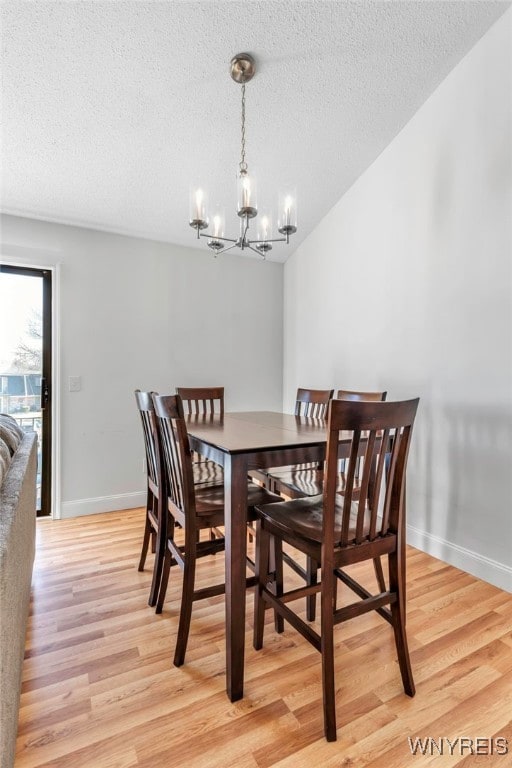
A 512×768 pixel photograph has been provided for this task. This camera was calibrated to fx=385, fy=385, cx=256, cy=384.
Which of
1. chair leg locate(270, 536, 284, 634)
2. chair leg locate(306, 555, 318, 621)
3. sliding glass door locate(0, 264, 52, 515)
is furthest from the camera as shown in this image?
sliding glass door locate(0, 264, 52, 515)

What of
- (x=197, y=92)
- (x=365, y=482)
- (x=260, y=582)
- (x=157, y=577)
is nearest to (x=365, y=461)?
(x=365, y=482)

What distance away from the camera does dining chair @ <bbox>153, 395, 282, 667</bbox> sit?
149cm

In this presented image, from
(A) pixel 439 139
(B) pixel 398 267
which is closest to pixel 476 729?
(B) pixel 398 267

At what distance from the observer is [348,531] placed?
50.8 inches

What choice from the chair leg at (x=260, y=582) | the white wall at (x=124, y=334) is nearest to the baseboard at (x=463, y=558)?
the chair leg at (x=260, y=582)

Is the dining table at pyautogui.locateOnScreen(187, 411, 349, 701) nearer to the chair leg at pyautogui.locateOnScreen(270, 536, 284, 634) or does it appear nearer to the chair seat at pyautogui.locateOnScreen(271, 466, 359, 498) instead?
the chair leg at pyautogui.locateOnScreen(270, 536, 284, 634)

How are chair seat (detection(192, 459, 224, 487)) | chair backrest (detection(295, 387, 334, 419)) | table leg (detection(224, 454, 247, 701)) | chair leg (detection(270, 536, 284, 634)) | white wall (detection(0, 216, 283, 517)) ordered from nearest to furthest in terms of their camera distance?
table leg (detection(224, 454, 247, 701)), chair leg (detection(270, 536, 284, 634)), chair seat (detection(192, 459, 224, 487)), chair backrest (detection(295, 387, 334, 419)), white wall (detection(0, 216, 283, 517))

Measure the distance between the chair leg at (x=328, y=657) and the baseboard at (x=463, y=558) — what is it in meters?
1.35

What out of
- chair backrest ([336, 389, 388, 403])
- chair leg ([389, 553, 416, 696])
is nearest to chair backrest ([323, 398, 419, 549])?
chair leg ([389, 553, 416, 696])

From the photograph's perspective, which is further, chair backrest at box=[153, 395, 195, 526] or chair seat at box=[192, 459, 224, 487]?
chair seat at box=[192, 459, 224, 487]

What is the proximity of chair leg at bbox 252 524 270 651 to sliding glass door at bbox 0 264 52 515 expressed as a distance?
2.14 meters

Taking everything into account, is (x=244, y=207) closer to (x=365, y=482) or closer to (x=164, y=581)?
(x=365, y=482)

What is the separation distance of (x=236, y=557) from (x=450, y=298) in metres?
1.95

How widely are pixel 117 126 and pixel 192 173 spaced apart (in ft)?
1.89
